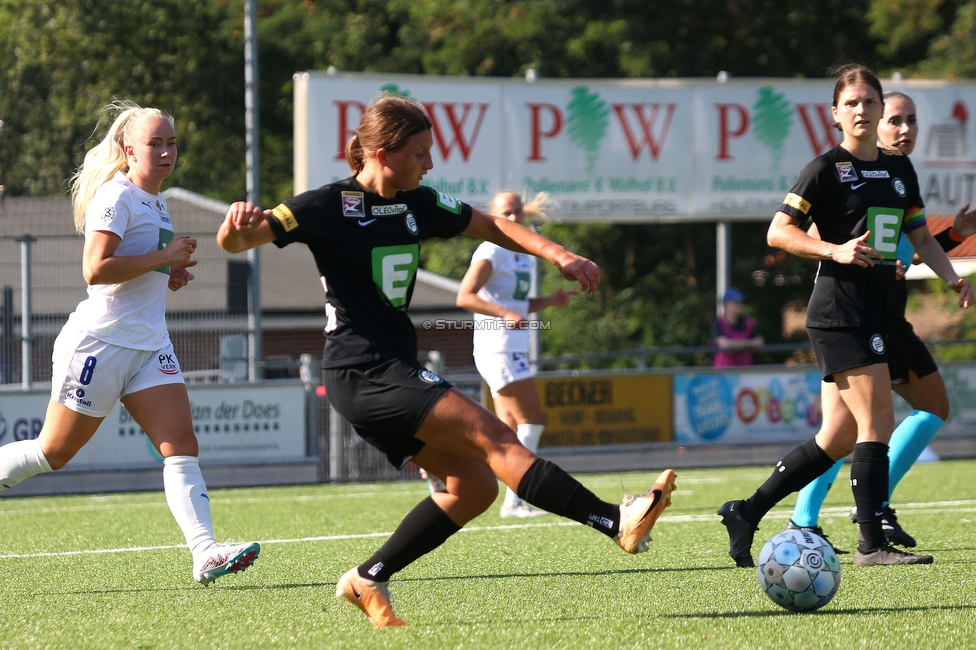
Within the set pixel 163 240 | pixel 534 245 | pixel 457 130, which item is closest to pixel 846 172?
pixel 534 245

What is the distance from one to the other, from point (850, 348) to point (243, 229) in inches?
111

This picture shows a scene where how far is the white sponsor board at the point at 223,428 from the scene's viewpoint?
11.9m

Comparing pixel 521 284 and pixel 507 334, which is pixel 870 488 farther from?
pixel 521 284

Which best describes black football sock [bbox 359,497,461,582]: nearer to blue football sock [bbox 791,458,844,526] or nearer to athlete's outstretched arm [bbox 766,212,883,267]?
athlete's outstretched arm [bbox 766,212,883,267]

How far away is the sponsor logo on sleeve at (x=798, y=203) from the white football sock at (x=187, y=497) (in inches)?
111

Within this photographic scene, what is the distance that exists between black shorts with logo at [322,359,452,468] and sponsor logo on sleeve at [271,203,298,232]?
1.64 feet

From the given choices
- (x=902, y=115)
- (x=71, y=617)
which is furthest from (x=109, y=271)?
(x=902, y=115)

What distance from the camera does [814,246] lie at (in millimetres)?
5227

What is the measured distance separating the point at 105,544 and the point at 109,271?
2.71 metres

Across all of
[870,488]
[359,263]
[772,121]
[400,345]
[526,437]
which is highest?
[772,121]

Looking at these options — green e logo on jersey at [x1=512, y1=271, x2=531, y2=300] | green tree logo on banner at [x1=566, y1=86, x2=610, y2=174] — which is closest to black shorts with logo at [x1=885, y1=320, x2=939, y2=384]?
green e logo on jersey at [x1=512, y1=271, x2=531, y2=300]

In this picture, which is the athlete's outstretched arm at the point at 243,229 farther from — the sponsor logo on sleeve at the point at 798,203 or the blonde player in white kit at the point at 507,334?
the blonde player in white kit at the point at 507,334

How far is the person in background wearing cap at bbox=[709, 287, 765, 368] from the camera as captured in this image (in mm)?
14625

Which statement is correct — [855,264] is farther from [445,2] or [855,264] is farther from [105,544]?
[445,2]
